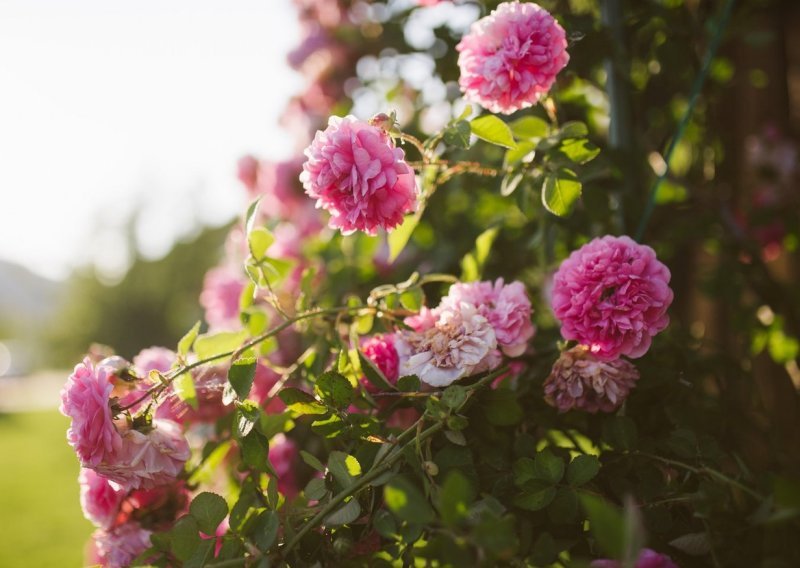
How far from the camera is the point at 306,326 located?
1034 millimetres

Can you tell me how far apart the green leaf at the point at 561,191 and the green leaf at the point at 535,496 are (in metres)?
0.37

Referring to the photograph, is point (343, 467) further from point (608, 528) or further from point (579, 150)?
point (579, 150)

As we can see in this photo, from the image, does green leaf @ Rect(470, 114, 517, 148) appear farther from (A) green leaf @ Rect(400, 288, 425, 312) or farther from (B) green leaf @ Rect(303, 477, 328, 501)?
(B) green leaf @ Rect(303, 477, 328, 501)

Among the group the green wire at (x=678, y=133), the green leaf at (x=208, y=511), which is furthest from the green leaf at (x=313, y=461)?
the green wire at (x=678, y=133)

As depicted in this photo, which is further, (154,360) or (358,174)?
(154,360)

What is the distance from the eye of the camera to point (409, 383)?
32.9 inches

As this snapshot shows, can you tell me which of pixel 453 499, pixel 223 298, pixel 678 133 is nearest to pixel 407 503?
pixel 453 499

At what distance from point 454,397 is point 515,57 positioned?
0.43 m

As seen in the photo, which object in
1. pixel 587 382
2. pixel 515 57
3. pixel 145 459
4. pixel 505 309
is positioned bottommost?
pixel 587 382

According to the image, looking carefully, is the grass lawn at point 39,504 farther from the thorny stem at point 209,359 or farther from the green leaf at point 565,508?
the green leaf at point 565,508

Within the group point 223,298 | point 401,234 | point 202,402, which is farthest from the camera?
point 223,298

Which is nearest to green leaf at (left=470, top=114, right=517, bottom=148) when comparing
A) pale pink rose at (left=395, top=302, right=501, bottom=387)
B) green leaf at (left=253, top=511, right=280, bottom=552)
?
pale pink rose at (left=395, top=302, right=501, bottom=387)

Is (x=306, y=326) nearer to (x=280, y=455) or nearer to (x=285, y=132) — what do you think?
(x=280, y=455)

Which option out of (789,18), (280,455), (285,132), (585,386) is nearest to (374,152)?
(585,386)
